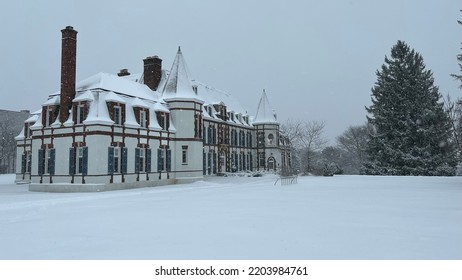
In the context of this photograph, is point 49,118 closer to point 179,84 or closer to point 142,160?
point 142,160

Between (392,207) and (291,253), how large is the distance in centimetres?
827

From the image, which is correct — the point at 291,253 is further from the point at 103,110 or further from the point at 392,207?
the point at 103,110

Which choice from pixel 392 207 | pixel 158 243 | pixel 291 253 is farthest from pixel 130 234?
pixel 392 207

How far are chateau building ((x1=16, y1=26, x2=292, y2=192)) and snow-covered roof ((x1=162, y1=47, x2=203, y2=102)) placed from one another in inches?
3.9

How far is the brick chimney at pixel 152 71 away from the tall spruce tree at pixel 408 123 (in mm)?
25997

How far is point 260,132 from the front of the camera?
5406 centimetres

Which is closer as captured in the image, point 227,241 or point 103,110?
point 227,241

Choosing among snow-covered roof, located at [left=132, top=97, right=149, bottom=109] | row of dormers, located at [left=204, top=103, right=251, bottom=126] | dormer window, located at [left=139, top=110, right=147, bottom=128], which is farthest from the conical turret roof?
row of dormers, located at [left=204, top=103, right=251, bottom=126]

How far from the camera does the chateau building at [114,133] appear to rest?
89.4 feet

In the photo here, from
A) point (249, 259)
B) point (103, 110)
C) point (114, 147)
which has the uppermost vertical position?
point (103, 110)

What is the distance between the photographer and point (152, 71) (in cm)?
3850

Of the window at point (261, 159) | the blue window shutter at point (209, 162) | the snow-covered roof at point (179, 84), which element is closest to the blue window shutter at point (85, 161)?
the snow-covered roof at point (179, 84)

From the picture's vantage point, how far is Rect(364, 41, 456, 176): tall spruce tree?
→ 132 feet

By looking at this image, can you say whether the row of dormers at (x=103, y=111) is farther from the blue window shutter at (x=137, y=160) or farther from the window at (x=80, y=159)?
the blue window shutter at (x=137, y=160)
